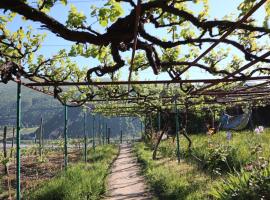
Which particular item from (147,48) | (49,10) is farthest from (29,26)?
(147,48)

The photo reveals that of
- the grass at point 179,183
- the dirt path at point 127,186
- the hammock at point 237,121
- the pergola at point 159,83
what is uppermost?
the pergola at point 159,83

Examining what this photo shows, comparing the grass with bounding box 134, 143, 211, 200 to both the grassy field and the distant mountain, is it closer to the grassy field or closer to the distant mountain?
the grassy field

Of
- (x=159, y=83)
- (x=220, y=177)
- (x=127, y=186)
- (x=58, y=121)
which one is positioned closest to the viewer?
(x=159, y=83)

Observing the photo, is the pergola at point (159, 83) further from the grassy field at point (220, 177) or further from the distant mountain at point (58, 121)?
the distant mountain at point (58, 121)

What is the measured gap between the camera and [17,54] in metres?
7.61

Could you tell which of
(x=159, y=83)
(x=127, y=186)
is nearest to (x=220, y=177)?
(x=127, y=186)

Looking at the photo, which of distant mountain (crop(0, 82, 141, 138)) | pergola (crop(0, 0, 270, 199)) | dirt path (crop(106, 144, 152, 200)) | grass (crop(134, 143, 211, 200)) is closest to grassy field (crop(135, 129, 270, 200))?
grass (crop(134, 143, 211, 200))

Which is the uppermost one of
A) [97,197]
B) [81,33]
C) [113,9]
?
[113,9]

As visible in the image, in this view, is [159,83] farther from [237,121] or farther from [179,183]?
[237,121]

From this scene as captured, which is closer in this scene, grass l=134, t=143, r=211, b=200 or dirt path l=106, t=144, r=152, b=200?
grass l=134, t=143, r=211, b=200

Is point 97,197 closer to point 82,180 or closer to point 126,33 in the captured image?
point 82,180

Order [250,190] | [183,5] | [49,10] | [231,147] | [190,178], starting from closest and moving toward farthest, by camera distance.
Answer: [49,10], [183,5], [250,190], [190,178], [231,147]

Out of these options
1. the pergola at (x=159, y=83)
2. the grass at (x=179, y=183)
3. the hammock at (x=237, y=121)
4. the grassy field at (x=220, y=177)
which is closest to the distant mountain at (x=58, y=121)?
the hammock at (x=237, y=121)

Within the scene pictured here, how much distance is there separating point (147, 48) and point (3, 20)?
298 cm
